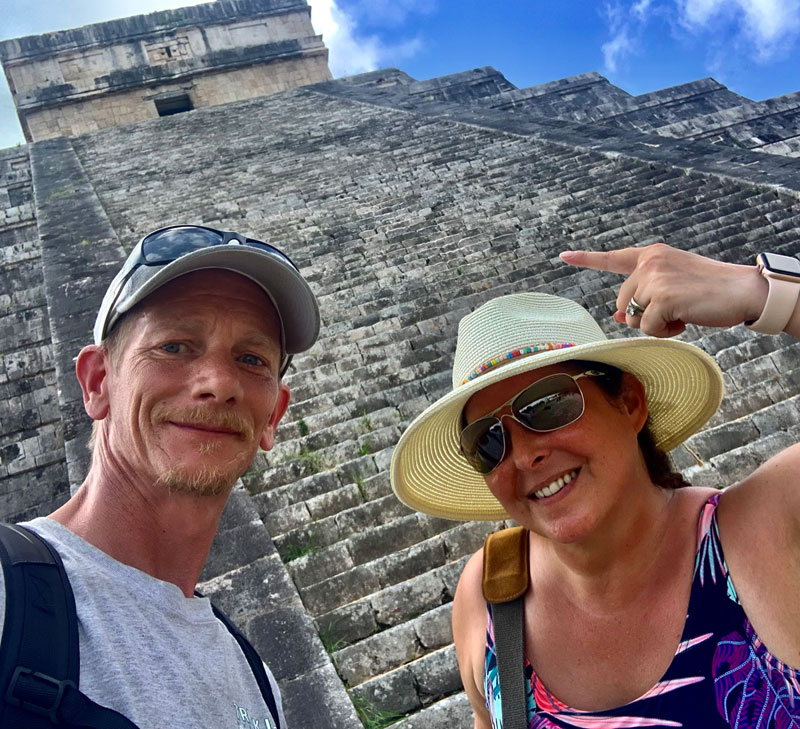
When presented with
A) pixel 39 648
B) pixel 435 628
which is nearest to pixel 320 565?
pixel 435 628

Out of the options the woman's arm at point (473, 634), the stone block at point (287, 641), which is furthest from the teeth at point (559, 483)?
the stone block at point (287, 641)

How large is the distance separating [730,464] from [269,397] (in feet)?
11.3

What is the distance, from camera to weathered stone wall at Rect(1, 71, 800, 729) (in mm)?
2938

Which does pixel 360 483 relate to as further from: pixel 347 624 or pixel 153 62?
pixel 153 62

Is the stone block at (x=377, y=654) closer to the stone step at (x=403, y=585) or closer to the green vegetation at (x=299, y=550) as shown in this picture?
the stone step at (x=403, y=585)

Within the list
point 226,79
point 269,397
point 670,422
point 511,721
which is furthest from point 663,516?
point 226,79

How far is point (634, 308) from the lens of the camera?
1451 mm

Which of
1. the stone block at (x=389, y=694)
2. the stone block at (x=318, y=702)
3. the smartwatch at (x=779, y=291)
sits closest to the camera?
the smartwatch at (x=779, y=291)

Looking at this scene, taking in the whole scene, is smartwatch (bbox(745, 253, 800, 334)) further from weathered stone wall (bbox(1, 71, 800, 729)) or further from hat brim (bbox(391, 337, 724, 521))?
weathered stone wall (bbox(1, 71, 800, 729))

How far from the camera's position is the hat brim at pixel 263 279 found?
56.4 inches

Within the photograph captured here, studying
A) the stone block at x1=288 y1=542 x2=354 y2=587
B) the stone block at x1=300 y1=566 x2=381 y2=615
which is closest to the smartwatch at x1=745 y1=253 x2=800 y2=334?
the stone block at x1=300 y1=566 x2=381 y2=615

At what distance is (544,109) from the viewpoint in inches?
469

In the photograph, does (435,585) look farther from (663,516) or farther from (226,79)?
(226,79)

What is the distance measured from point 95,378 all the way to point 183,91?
1609 centimetres
